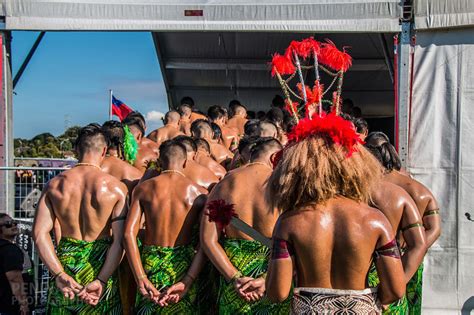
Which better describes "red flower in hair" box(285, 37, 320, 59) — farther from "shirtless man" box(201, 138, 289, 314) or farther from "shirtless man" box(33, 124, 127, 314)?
"shirtless man" box(33, 124, 127, 314)

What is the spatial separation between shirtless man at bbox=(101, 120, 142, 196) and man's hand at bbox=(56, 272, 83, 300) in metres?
1.01

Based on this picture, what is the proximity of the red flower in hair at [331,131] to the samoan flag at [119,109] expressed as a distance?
32.8ft

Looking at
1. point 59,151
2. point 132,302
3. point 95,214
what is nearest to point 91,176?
point 95,214

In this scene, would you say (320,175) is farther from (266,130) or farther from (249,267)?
(266,130)

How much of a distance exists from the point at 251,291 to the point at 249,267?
17 cm

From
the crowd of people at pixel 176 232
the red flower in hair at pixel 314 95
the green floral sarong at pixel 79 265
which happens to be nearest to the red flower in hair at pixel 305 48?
the red flower in hair at pixel 314 95

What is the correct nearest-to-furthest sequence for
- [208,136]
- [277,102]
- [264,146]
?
[264,146], [208,136], [277,102]

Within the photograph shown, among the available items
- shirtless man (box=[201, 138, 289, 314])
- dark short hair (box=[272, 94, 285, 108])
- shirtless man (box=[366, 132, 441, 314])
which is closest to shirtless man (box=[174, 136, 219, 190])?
shirtless man (box=[201, 138, 289, 314])

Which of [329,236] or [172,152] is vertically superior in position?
[172,152]

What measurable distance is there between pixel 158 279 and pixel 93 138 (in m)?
1.20

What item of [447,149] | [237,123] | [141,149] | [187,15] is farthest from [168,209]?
[237,123]

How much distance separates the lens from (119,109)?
41.8ft

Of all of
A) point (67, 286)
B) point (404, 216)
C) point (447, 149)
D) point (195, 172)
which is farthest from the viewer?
point (447, 149)

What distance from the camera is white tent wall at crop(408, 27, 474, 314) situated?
21.8 feet
